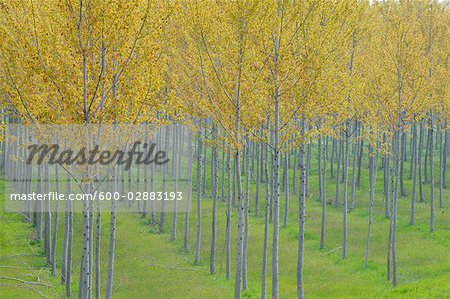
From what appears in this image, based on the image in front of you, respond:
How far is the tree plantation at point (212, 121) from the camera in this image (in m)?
12.2

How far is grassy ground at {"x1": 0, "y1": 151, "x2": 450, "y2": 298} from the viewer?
21.2 m

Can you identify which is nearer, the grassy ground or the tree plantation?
the tree plantation

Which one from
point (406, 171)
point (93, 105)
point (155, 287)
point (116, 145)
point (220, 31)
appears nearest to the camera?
point (93, 105)

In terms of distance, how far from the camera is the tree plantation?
12.2 meters

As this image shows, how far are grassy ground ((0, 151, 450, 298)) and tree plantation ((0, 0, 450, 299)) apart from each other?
13 centimetres

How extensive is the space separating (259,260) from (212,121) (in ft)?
25.7

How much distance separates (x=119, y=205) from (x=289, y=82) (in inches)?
977

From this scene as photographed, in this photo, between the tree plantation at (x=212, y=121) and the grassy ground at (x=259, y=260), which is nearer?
the tree plantation at (x=212, y=121)

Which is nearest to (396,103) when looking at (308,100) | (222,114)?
(308,100)

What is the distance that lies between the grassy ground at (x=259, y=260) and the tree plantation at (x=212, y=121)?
13 centimetres

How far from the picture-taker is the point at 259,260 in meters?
26.2

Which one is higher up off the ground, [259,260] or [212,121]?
[212,121]

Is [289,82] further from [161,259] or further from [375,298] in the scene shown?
[161,259]

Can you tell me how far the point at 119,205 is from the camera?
38625 millimetres
